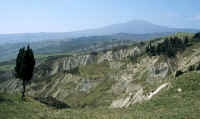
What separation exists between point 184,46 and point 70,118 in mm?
111718

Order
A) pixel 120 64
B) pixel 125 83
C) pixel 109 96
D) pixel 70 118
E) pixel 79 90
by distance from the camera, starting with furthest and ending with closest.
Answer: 1. pixel 120 64
2. pixel 79 90
3. pixel 125 83
4. pixel 109 96
5. pixel 70 118

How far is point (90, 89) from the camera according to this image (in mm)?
103438

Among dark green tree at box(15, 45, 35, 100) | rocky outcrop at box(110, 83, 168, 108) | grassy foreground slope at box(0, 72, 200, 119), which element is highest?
dark green tree at box(15, 45, 35, 100)

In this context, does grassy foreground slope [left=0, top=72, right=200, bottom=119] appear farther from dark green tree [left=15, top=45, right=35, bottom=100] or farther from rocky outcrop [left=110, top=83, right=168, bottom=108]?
dark green tree [left=15, top=45, right=35, bottom=100]

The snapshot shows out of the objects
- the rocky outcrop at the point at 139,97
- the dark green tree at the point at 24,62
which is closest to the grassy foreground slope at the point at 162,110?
the rocky outcrop at the point at 139,97

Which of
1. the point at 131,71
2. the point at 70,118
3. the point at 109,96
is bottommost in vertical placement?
the point at 109,96

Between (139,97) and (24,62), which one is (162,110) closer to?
(139,97)

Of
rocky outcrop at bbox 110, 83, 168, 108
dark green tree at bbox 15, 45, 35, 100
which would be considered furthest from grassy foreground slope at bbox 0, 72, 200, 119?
dark green tree at bbox 15, 45, 35, 100

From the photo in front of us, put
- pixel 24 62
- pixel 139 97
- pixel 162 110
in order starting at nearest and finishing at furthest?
1. pixel 162 110
2. pixel 24 62
3. pixel 139 97

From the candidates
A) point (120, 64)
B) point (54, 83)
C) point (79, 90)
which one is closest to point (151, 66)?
point (120, 64)

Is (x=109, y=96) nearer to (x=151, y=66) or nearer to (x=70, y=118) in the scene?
(x=151, y=66)

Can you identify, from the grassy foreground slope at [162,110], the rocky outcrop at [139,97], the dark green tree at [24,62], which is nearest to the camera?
the grassy foreground slope at [162,110]

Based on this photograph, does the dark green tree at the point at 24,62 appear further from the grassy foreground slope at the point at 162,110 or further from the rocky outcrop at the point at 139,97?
the rocky outcrop at the point at 139,97

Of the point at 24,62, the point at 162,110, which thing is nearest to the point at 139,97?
the point at 162,110
